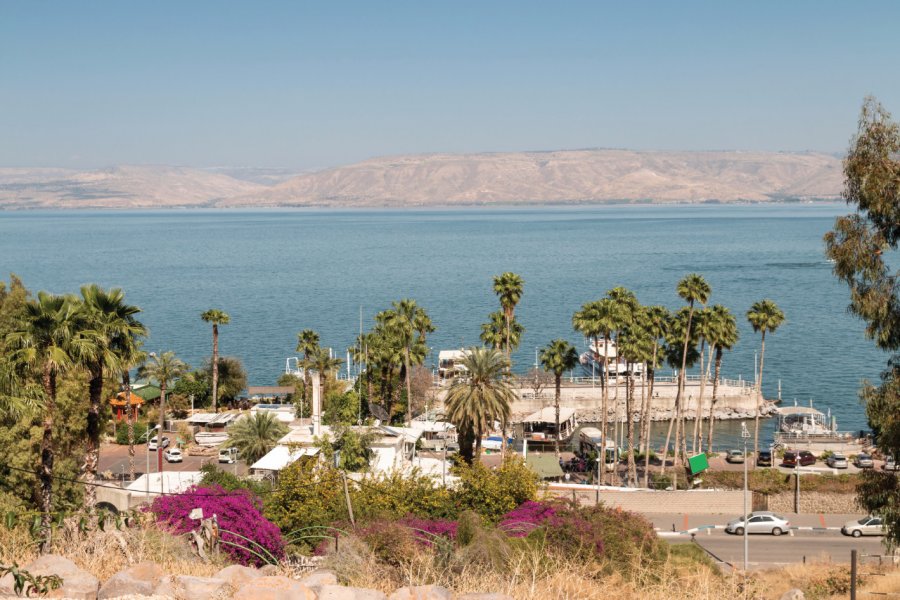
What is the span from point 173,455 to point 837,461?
3676cm

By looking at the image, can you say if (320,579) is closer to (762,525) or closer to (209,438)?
(762,525)

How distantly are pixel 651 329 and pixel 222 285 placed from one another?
118447 millimetres

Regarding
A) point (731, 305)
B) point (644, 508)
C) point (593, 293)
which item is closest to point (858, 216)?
point (644, 508)

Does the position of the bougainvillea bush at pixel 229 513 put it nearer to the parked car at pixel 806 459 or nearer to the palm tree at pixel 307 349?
the palm tree at pixel 307 349

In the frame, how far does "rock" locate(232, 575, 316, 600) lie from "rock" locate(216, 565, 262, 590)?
300 millimetres

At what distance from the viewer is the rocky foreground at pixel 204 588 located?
11.3 metres

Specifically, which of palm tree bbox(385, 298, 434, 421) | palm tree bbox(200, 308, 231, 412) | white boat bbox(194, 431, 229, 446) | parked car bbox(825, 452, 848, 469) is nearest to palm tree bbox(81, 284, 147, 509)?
white boat bbox(194, 431, 229, 446)

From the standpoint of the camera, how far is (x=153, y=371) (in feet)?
176

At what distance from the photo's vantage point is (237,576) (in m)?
12.1

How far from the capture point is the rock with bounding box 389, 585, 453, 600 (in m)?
11.5

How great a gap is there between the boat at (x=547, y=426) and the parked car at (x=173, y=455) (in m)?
23.2

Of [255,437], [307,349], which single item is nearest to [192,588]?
[255,437]

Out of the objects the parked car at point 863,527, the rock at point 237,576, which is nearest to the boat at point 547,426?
the parked car at point 863,527

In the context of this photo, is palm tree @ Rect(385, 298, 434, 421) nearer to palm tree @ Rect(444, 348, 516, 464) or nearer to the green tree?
palm tree @ Rect(444, 348, 516, 464)
